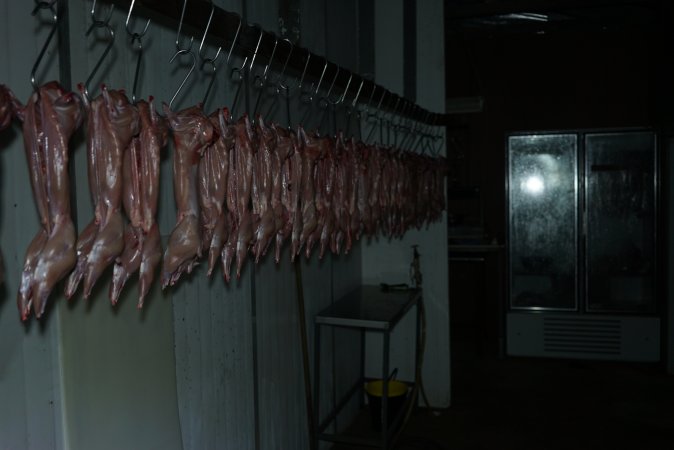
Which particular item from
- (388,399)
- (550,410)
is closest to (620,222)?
(550,410)

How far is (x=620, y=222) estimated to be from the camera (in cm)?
631

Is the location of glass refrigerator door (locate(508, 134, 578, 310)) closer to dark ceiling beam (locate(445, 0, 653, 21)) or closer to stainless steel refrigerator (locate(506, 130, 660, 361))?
stainless steel refrigerator (locate(506, 130, 660, 361))

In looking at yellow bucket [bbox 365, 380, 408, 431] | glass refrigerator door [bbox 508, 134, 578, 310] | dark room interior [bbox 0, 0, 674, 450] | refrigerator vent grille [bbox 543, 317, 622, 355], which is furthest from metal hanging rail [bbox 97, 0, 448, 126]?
refrigerator vent grille [bbox 543, 317, 622, 355]

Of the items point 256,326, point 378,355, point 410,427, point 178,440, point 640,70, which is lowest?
point 410,427

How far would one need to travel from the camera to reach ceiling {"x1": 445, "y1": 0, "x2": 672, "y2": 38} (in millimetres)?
5527

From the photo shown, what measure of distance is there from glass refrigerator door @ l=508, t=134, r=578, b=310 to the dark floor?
79 centimetres

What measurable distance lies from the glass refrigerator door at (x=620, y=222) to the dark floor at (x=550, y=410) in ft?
2.48

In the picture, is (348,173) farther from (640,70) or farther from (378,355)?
(640,70)

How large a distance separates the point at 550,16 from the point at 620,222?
94.8 inches

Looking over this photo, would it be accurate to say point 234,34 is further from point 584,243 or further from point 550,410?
point 584,243

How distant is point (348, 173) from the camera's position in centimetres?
222

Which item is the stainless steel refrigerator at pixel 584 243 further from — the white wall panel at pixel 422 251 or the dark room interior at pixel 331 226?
the white wall panel at pixel 422 251

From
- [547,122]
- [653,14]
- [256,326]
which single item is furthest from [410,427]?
[653,14]

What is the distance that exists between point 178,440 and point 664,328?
5434 mm
